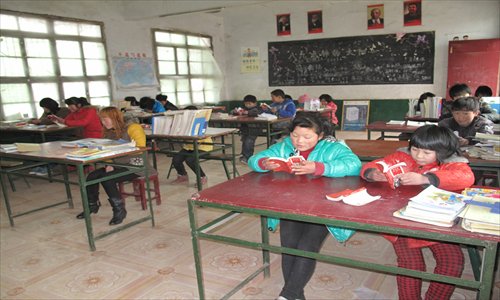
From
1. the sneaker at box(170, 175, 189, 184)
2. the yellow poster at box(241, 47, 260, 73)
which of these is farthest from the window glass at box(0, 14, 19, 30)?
the yellow poster at box(241, 47, 260, 73)

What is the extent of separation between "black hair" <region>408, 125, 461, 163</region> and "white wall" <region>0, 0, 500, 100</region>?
20.3 ft

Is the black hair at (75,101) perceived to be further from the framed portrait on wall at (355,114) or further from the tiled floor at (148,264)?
the framed portrait on wall at (355,114)

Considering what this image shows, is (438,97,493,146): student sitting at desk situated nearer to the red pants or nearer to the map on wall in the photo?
the red pants

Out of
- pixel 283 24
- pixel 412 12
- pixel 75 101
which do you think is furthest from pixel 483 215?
pixel 283 24

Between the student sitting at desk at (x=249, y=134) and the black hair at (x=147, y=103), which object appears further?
the black hair at (x=147, y=103)

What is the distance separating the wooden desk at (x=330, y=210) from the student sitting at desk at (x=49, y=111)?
4.46 m

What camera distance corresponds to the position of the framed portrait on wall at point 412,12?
25.0ft

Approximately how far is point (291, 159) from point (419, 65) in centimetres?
706

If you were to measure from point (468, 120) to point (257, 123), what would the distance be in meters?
2.81

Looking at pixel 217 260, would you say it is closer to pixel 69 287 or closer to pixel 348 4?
pixel 69 287

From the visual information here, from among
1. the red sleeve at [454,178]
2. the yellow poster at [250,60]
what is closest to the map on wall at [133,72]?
the yellow poster at [250,60]

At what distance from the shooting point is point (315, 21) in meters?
8.67

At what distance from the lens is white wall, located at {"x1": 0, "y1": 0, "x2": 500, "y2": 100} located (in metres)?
6.96

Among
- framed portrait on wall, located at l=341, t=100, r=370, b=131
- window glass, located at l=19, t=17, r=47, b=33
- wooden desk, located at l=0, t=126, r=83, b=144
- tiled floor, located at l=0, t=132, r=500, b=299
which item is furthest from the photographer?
framed portrait on wall, located at l=341, t=100, r=370, b=131
